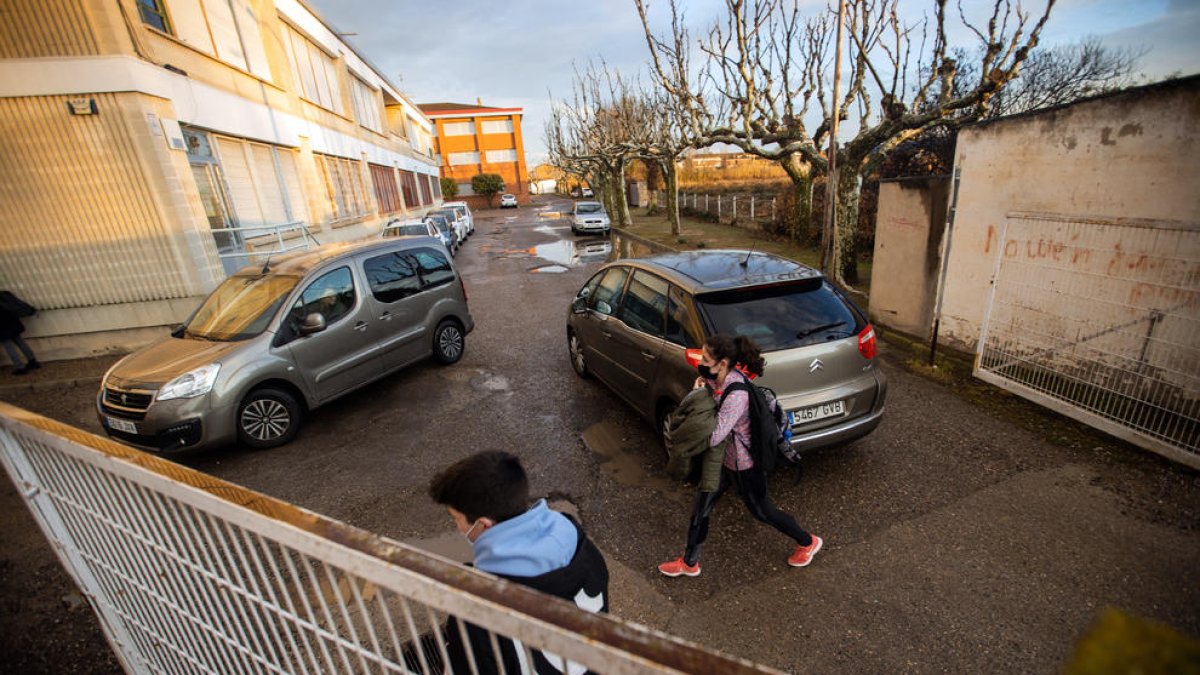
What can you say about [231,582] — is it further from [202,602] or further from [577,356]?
[577,356]

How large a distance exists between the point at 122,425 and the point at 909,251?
8.87m

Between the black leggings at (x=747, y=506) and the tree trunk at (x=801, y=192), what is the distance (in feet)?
34.9

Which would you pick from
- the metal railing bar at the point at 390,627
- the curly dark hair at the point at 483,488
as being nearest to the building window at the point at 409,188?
the curly dark hair at the point at 483,488

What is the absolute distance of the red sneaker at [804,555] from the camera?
3.24m

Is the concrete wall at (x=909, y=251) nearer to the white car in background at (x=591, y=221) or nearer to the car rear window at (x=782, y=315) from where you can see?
the car rear window at (x=782, y=315)

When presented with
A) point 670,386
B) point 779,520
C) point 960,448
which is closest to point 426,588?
point 779,520

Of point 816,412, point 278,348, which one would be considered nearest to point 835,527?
point 816,412

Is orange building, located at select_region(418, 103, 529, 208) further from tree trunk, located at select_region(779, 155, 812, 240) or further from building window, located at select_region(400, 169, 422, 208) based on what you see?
tree trunk, located at select_region(779, 155, 812, 240)

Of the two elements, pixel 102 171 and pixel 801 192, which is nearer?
pixel 102 171

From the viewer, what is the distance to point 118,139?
7762 millimetres

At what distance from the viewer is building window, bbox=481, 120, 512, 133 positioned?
5647cm

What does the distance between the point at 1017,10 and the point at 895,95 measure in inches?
71.7

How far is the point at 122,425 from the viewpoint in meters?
4.62

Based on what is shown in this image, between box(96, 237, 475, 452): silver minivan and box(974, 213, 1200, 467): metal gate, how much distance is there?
657 cm
